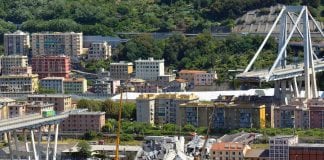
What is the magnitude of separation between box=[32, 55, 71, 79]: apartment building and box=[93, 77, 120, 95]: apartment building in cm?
210

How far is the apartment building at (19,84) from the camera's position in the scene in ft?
85.4

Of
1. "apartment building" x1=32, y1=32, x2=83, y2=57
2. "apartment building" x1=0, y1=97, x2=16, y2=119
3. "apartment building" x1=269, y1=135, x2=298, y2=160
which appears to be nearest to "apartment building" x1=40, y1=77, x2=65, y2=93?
"apartment building" x1=32, y1=32, x2=83, y2=57

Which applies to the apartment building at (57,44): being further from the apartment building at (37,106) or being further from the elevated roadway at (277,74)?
the apartment building at (37,106)

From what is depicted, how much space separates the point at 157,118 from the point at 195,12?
29.6 ft

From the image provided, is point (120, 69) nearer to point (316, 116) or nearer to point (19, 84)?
point (19, 84)

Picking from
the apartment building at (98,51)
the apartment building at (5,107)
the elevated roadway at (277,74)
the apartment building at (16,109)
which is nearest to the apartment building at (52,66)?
the apartment building at (98,51)

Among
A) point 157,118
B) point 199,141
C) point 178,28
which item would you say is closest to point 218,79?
point 157,118

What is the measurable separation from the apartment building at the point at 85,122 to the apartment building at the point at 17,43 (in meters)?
Answer: 8.00

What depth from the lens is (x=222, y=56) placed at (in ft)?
91.5

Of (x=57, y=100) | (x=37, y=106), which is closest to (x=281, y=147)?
(x=37, y=106)

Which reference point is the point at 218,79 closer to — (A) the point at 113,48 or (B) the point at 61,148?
(A) the point at 113,48

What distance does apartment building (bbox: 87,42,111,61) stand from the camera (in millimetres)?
29062

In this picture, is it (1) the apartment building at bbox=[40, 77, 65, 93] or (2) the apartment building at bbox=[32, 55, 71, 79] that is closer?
(1) the apartment building at bbox=[40, 77, 65, 93]

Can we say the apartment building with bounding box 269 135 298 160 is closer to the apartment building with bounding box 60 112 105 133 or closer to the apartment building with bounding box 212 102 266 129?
the apartment building with bounding box 212 102 266 129
